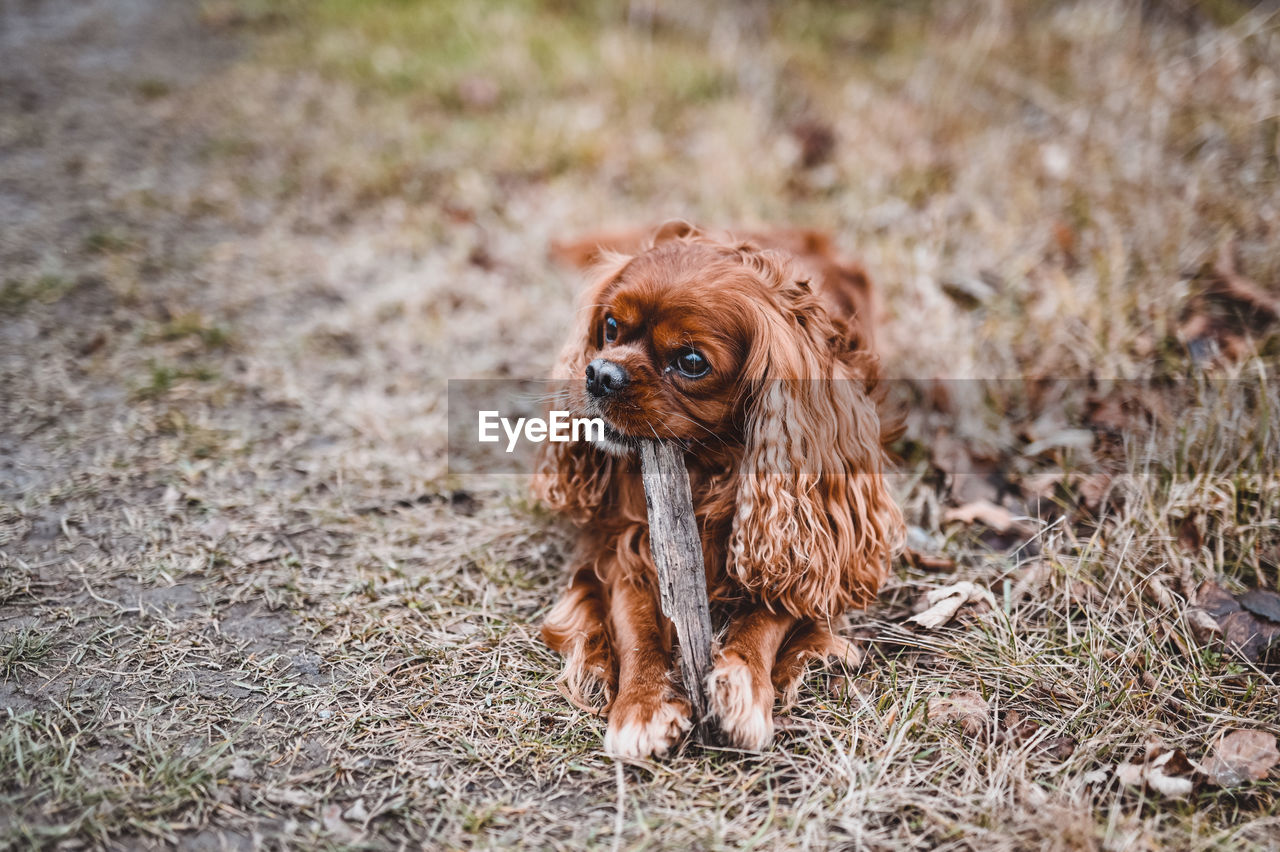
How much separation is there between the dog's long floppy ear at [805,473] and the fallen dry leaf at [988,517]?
1.63 feet

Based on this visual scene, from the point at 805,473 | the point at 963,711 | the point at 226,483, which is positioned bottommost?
the point at 963,711

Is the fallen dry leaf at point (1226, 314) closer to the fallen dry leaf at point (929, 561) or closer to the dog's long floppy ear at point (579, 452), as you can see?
the fallen dry leaf at point (929, 561)

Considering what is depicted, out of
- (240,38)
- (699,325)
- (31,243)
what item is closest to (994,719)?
(699,325)

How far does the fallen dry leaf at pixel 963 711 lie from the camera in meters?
2.04

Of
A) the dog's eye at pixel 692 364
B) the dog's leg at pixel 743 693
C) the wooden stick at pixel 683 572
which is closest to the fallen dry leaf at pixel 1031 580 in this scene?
the dog's leg at pixel 743 693

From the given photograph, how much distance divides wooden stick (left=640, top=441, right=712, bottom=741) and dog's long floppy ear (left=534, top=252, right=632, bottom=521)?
48 centimetres

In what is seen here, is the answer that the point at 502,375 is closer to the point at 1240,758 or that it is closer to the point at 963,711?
the point at 963,711

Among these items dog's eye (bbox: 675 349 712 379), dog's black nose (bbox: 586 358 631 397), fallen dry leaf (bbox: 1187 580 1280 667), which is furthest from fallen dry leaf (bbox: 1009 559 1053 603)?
dog's black nose (bbox: 586 358 631 397)

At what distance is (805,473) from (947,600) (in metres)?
0.61

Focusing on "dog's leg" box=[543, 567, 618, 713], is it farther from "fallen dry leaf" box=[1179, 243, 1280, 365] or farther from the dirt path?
"fallen dry leaf" box=[1179, 243, 1280, 365]

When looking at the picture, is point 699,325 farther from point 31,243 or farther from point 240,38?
point 240,38

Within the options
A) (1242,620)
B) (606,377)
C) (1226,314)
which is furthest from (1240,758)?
(1226,314)

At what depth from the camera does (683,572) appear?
1.96 metres

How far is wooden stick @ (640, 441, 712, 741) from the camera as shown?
196 centimetres
